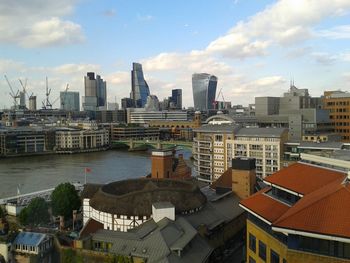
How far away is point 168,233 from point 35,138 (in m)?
68.4

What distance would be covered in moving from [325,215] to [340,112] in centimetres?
4345

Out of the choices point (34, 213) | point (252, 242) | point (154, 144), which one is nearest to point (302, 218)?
point (252, 242)

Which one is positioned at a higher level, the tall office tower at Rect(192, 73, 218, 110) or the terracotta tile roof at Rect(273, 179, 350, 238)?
the tall office tower at Rect(192, 73, 218, 110)

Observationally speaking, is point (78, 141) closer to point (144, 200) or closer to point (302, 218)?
point (144, 200)

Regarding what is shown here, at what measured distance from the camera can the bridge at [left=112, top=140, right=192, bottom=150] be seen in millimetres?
71562

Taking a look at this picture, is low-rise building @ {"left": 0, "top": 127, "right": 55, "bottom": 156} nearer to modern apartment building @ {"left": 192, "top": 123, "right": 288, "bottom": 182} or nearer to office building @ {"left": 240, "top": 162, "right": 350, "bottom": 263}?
modern apartment building @ {"left": 192, "top": 123, "right": 288, "bottom": 182}

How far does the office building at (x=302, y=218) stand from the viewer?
9539 millimetres

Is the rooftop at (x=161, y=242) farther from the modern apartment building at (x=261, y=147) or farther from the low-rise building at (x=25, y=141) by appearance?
the low-rise building at (x=25, y=141)

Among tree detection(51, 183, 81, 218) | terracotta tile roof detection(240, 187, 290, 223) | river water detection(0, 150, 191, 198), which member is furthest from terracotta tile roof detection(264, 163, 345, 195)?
river water detection(0, 150, 191, 198)

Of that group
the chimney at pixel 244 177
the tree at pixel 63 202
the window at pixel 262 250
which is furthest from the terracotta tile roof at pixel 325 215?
the tree at pixel 63 202

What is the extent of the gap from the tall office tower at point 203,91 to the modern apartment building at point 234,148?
129270 mm

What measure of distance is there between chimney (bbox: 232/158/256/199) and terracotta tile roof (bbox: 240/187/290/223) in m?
9.87

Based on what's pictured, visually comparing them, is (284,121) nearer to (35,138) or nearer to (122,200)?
(122,200)

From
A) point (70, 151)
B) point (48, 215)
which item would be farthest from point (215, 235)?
point (70, 151)
